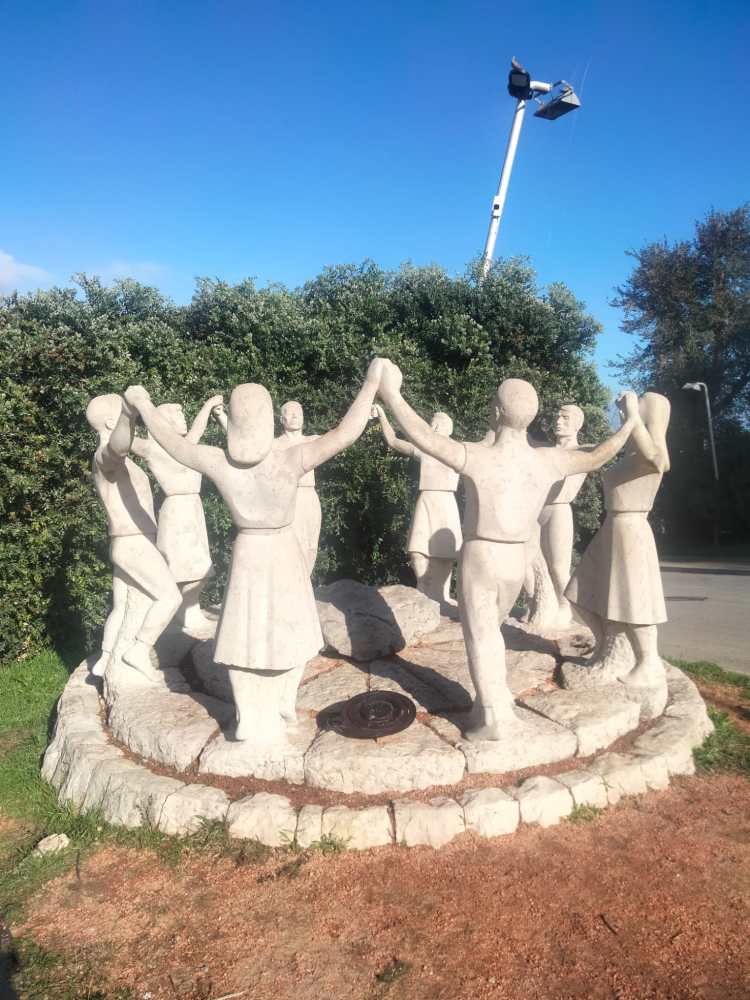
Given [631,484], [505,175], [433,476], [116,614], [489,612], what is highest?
[505,175]

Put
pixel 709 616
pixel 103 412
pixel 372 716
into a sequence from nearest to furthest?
pixel 372 716, pixel 103 412, pixel 709 616

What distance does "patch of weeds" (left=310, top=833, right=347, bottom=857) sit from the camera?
3.64m

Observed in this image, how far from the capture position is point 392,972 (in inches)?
112

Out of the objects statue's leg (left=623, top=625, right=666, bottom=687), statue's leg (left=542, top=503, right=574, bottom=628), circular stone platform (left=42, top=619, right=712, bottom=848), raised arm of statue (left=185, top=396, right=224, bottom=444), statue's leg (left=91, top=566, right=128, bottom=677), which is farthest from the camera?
statue's leg (left=542, top=503, right=574, bottom=628)

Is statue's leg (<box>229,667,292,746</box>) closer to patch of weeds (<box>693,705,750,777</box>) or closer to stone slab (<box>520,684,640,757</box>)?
stone slab (<box>520,684,640,757</box>)

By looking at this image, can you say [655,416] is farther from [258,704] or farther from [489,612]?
[258,704]

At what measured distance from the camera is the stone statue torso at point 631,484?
4.91m

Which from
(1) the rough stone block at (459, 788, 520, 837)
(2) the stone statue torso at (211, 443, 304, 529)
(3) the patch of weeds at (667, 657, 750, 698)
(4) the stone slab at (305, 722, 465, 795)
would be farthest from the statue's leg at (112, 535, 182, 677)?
(3) the patch of weeds at (667, 657, 750, 698)

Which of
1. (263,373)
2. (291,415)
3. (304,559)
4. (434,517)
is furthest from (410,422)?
(263,373)

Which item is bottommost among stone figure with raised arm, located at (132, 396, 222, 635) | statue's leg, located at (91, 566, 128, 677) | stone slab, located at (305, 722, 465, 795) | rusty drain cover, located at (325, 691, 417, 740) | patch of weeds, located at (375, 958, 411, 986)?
patch of weeds, located at (375, 958, 411, 986)

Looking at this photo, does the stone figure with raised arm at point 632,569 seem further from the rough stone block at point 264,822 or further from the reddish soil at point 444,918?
the rough stone block at point 264,822

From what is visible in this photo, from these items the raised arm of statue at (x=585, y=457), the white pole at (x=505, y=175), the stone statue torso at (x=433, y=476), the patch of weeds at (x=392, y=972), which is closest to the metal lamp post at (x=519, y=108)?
the white pole at (x=505, y=175)

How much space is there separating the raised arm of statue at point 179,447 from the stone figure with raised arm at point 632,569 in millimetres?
2938

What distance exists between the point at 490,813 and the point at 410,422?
→ 2343 mm
